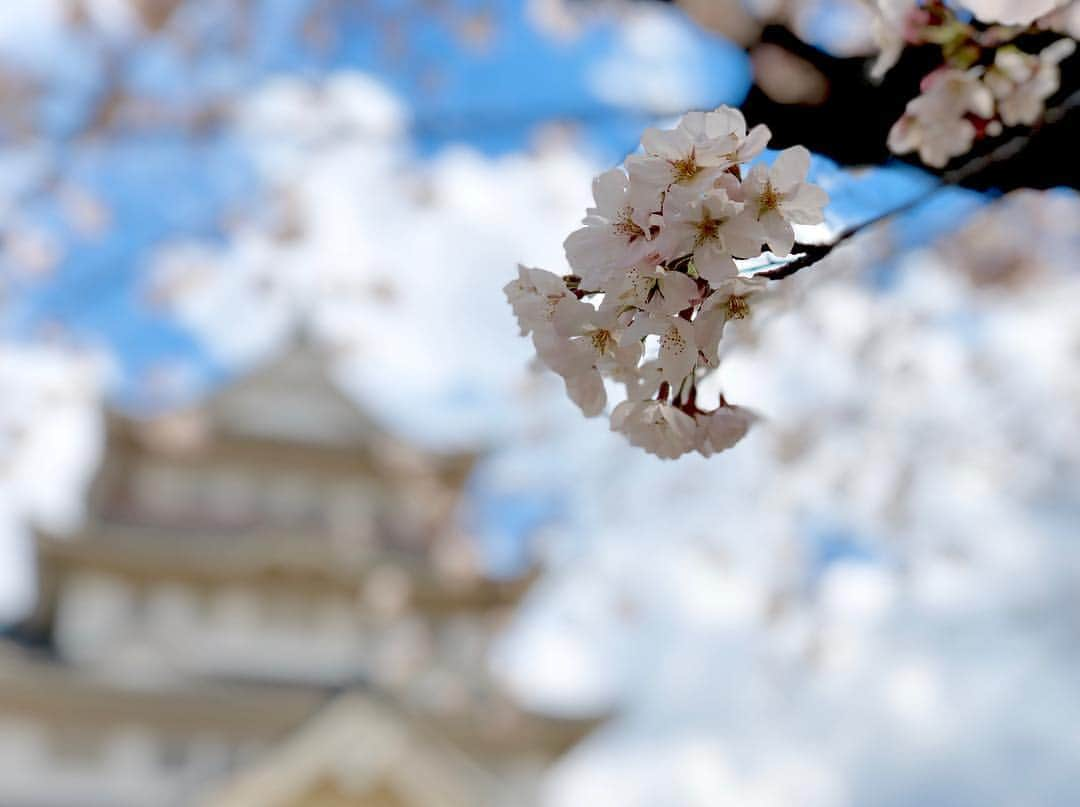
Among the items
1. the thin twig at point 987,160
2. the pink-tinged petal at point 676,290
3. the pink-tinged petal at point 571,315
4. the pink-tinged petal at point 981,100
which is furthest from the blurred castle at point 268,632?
the pink-tinged petal at point 676,290

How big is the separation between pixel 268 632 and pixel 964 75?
1457cm

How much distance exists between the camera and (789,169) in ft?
3.91

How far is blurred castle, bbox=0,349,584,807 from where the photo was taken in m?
12.4

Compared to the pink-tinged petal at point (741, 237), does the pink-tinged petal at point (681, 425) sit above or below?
below

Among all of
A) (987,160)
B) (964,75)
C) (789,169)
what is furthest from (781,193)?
(987,160)

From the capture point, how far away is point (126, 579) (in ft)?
50.7

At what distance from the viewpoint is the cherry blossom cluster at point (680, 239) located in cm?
115

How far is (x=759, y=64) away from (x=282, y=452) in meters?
15.2

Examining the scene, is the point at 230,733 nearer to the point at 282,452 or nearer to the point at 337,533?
the point at 337,533

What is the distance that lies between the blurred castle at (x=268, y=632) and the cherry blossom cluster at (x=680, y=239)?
11.6 m

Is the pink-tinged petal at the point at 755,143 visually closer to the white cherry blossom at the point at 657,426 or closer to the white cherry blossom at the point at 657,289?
the white cherry blossom at the point at 657,289

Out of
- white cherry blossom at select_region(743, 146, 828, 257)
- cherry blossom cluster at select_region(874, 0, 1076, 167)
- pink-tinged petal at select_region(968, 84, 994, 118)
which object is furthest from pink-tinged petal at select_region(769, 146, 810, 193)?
pink-tinged petal at select_region(968, 84, 994, 118)

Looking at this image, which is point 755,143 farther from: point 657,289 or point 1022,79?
point 1022,79

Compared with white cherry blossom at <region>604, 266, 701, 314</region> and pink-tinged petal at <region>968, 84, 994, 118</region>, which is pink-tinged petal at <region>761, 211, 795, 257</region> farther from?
pink-tinged petal at <region>968, 84, 994, 118</region>
